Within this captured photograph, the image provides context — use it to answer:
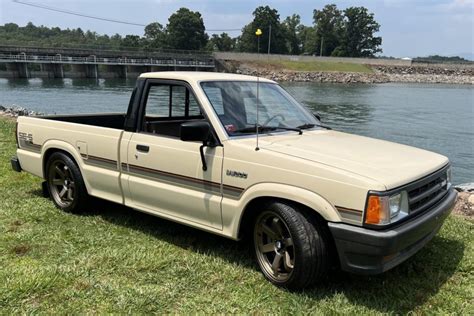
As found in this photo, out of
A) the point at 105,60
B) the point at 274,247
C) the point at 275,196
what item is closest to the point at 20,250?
the point at 274,247

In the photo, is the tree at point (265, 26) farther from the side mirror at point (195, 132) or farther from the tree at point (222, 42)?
the side mirror at point (195, 132)

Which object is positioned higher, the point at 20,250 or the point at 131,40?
the point at 131,40

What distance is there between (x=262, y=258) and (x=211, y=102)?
1.56 metres

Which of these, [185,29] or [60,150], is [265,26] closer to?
[185,29]

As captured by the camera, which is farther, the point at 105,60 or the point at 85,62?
the point at 105,60

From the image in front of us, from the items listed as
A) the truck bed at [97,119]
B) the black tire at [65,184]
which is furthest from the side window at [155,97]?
the truck bed at [97,119]

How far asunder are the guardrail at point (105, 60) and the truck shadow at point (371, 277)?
78576mm

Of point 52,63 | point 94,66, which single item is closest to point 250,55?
point 94,66

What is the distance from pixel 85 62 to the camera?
81.1 metres

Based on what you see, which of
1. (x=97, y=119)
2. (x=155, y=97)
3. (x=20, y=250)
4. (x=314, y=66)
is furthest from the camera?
(x=314, y=66)

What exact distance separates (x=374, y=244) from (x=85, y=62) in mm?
84325

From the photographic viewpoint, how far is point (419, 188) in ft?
12.3

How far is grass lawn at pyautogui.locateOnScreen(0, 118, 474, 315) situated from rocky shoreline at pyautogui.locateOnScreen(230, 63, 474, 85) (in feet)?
256

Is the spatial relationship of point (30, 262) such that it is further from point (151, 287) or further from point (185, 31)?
point (185, 31)
